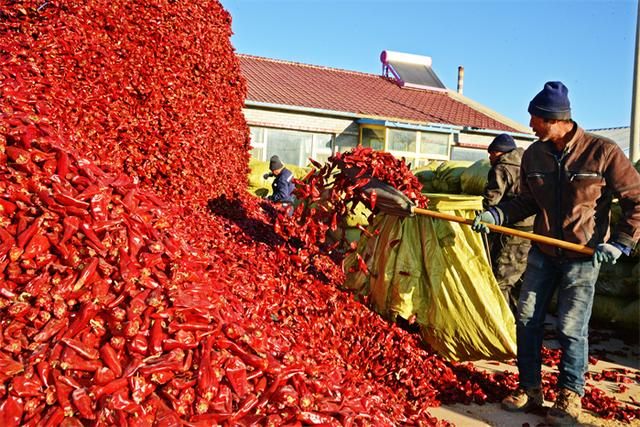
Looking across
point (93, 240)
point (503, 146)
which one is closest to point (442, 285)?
point (503, 146)

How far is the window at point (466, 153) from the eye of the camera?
18473 mm

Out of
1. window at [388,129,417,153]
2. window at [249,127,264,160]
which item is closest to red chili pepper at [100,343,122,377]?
window at [249,127,264,160]

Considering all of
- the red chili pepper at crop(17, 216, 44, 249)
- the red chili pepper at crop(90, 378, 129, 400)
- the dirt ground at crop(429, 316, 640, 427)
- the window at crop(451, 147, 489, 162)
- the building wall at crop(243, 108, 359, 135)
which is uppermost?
the building wall at crop(243, 108, 359, 135)

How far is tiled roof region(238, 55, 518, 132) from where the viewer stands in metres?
17.1

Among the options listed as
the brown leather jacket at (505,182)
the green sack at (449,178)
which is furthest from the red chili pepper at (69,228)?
the green sack at (449,178)

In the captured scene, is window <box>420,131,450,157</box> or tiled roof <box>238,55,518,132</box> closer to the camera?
tiled roof <box>238,55,518,132</box>

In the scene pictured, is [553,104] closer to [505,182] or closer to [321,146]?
[505,182]

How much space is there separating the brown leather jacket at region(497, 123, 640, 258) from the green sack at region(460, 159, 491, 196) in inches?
132

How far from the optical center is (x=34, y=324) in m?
1.87

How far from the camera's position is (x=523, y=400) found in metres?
3.31

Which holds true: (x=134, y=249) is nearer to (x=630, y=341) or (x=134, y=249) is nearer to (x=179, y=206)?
(x=179, y=206)

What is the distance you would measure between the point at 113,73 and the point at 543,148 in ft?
9.23

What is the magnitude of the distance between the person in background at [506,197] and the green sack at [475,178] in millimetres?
1743

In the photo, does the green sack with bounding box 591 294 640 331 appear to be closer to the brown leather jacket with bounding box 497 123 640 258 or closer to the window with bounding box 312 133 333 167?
the brown leather jacket with bounding box 497 123 640 258
